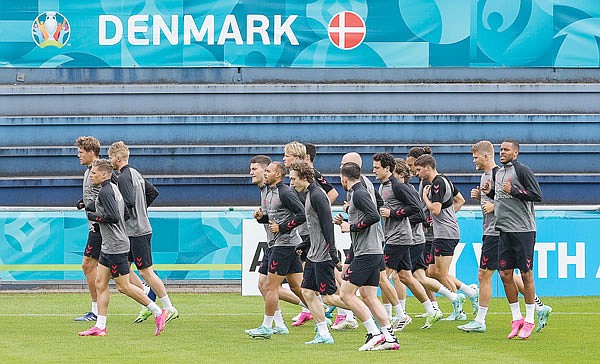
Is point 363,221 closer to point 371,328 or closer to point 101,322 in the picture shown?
point 371,328

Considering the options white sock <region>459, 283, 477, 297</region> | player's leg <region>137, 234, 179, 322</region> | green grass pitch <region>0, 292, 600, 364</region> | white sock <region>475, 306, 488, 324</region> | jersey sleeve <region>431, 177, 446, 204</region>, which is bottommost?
green grass pitch <region>0, 292, 600, 364</region>

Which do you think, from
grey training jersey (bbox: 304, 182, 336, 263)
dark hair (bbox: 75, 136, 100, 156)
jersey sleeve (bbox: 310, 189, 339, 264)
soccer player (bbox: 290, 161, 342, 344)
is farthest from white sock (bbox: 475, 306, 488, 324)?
dark hair (bbox: 75, 136, 100, 156)

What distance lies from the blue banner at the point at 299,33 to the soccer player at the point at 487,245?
10.5 meters

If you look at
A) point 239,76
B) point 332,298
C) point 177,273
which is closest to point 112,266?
point 332,298

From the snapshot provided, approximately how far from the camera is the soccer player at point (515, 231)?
11656mm

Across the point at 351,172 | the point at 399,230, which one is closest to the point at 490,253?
the point at 399,230

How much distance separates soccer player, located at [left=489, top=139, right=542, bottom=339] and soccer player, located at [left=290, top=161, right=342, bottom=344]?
1.96 m

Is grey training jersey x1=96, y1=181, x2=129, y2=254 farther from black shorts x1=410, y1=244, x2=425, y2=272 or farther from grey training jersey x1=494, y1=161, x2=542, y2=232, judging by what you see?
grey training jersey x1=494, y1=161, x2=542, y2=232

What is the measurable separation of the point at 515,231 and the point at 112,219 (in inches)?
165

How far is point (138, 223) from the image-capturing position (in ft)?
41.8

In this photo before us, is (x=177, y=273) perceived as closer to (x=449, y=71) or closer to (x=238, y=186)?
(x=238, y=186)

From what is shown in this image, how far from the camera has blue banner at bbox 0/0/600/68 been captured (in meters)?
22.3

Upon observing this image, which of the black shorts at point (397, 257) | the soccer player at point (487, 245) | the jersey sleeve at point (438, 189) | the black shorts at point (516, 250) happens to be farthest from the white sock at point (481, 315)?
the jersey sleeve at point (438, 189)

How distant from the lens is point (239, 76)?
2348 centimetres
